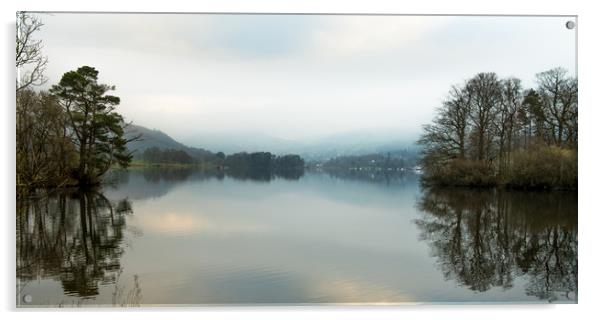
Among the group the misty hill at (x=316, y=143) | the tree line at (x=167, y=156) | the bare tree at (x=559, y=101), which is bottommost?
the tree line at (x=167, y=156)

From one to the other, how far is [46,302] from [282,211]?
399 centimetres

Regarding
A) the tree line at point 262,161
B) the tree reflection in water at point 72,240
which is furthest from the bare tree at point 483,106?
the tree reflection in water at point 72,240

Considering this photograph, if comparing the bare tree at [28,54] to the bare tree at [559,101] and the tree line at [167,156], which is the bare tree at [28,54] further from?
the bare tree at [559,101]

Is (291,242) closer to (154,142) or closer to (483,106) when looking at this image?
(154,142)

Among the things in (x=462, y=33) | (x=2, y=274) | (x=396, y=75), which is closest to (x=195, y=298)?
(x=2, y=274)

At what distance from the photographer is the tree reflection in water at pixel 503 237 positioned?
191 inches

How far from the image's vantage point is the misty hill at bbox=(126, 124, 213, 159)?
228 inches

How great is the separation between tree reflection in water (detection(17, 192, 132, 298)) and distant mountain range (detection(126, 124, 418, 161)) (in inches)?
50.6

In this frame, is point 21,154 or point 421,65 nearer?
point 21,154

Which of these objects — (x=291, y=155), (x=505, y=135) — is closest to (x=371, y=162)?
(x=291, y=155)

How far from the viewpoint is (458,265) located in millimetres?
5355

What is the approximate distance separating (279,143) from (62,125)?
3501 mm

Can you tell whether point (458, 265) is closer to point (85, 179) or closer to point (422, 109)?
point (422, 109)

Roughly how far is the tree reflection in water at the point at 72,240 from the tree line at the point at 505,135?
4.29 meters
